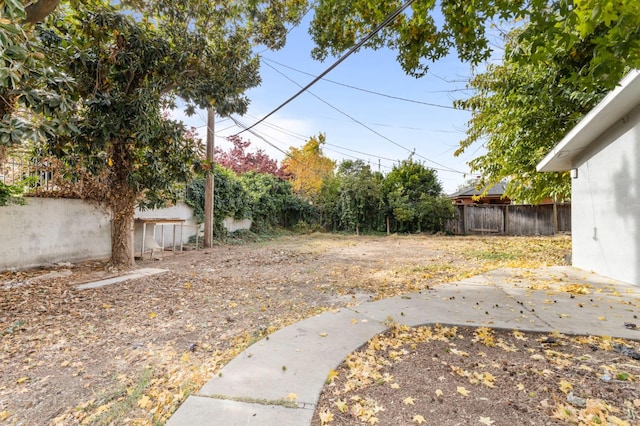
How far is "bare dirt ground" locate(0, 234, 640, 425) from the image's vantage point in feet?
6.46

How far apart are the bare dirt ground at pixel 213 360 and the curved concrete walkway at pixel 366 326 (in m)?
0.17

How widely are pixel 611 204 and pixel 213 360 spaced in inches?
256

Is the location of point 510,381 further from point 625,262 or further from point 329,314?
point 625,262

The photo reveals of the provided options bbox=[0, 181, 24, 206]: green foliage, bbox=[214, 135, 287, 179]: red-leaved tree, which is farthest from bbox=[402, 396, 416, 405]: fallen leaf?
bbox=[214, 135, 287, 179]: red-leaved tree

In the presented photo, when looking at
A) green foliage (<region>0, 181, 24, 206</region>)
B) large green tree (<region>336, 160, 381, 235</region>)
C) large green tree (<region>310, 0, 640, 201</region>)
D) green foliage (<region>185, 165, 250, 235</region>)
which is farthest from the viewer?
large green tree (<region>336, 160, 381, 235</region>)

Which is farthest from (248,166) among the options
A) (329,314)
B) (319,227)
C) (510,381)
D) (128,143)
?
(510,381)

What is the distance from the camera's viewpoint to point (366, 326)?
324 cm

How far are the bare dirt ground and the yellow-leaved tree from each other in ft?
56.2

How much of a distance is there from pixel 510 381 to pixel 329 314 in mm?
1908

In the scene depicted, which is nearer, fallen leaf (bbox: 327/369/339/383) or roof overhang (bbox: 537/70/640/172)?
fallen leaf (bbox: 327/369/339/383)

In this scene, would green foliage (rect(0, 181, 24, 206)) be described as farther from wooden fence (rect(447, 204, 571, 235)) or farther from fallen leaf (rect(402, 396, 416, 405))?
wooden fence (rect(447, 204, 571, 235))

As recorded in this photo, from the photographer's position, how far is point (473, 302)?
405 cm

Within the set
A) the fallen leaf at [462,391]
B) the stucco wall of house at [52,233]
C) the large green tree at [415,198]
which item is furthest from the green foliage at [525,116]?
the stucco wall of house at [52,233]

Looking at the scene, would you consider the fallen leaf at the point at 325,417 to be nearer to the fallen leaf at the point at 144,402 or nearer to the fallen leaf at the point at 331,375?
the fallen leaf at the point at 331,375
